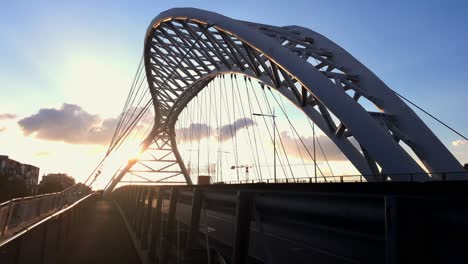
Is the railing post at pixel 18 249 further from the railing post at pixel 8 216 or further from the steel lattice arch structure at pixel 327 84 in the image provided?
the steel lattice arch structure at pixel 327 84

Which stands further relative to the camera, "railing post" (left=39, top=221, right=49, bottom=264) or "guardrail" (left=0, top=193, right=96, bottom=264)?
"railing post" (left=39, top=221, right=49, bottom=264)

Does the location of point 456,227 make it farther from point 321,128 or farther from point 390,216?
point 321,128

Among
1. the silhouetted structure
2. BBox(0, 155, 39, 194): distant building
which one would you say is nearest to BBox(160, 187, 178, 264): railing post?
the silhouetted structure

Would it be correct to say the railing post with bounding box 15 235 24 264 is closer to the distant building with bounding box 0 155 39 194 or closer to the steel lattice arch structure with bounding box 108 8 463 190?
the steel lattice arch structure with bounding box 108 8 463 190

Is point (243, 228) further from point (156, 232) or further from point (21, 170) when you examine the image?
point (21, 170)

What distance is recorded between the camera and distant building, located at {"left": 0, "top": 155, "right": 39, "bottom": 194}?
96.2m

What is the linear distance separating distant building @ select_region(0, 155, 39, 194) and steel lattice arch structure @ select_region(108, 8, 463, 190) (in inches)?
2654

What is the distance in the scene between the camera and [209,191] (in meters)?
5.96

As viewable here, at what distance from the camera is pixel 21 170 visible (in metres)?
122

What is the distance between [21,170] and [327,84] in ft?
388

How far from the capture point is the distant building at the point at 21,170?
96.2 meters

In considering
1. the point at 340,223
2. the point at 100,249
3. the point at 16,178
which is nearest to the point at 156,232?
the point at 100,249

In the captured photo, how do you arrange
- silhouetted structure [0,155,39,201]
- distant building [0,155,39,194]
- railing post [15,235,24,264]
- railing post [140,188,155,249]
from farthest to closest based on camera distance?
distant building [0,155,39,194] < silhouetted structure [0,155,39,201] < railing post [140,188,155,249] < railing post [15,235,24,264]

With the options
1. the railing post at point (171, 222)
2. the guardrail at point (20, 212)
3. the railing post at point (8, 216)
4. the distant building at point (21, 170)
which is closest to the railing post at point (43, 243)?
the guardrail at point (20, 212)
